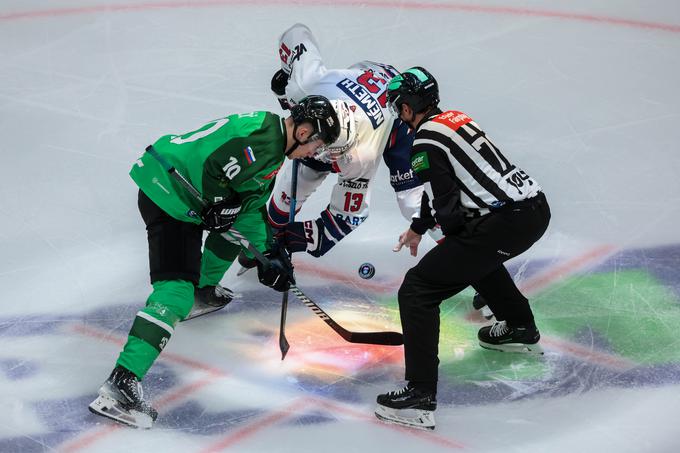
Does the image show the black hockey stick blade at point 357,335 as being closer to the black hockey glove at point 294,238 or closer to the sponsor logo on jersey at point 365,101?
the black hockey glove at point 294,238

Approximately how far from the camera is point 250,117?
10.9ft

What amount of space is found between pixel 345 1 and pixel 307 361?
2876mm

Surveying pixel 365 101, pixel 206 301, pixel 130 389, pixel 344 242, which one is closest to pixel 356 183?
pixel 365 101

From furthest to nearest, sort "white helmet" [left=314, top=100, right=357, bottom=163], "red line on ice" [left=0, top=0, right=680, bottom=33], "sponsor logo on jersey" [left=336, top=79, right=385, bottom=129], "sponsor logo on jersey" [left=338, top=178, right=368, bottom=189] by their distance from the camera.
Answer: "red line on ice" [left=0, top=0, right=680, bottom=33]
"sponsor logo on jersey" [left=338, top=178, right=368, bottom=189]
"sponsor logo on jersey" [left=336, top=79, right=385, bottom=129]
"white helmet" [left=314, top=100, right=357, bottom=163]

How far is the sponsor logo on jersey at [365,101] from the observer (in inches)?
148

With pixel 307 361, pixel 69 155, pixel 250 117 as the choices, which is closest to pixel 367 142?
pixel 250 117

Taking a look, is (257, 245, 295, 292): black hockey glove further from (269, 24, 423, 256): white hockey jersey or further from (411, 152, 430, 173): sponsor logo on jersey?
(411, 152, 430, 173): sponsor logo on jersey

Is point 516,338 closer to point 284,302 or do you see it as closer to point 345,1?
point 284,302

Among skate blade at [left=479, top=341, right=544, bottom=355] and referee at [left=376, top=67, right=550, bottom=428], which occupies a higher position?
referee at [left=376, top=67, right=550, bottom=428]

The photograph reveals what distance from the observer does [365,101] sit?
3.77 metres

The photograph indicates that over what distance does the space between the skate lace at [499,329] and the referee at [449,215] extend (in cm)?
40

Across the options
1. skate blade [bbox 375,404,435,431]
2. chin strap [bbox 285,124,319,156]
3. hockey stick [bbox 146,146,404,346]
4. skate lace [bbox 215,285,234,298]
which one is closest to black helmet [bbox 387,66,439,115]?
chin strap [bbox 285,124,319,156]

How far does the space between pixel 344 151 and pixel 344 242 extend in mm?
799

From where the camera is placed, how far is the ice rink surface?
3311 millimetres
